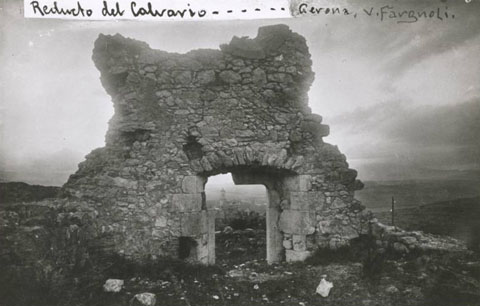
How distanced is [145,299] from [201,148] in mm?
2592

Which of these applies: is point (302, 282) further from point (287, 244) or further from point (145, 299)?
point (145, 299)

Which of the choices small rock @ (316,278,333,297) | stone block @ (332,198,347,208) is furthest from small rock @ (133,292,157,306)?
stone block @ (332,198,347,208)

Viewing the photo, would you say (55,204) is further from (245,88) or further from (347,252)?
(347,252)

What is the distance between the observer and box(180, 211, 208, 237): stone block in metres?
5.90

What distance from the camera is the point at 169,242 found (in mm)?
5859

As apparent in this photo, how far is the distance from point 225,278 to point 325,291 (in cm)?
151

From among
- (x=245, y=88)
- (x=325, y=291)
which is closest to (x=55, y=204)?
(x=245, y=88)

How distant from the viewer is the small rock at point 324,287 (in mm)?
4969

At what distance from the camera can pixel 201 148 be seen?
20.2 feet

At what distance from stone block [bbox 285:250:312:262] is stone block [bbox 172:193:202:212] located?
1.92 m

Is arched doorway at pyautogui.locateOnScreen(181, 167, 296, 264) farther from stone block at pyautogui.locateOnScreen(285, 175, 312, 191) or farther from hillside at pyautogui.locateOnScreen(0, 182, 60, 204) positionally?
hillside at pyautogui.locateOnScreen(0, 182, 60, 204)

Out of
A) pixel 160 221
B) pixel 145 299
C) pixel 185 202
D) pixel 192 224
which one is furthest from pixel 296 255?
pixel 145 299

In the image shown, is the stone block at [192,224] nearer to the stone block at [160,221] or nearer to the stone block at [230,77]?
the stone block at [160,221]

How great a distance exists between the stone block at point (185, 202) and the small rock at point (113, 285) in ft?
4.68
